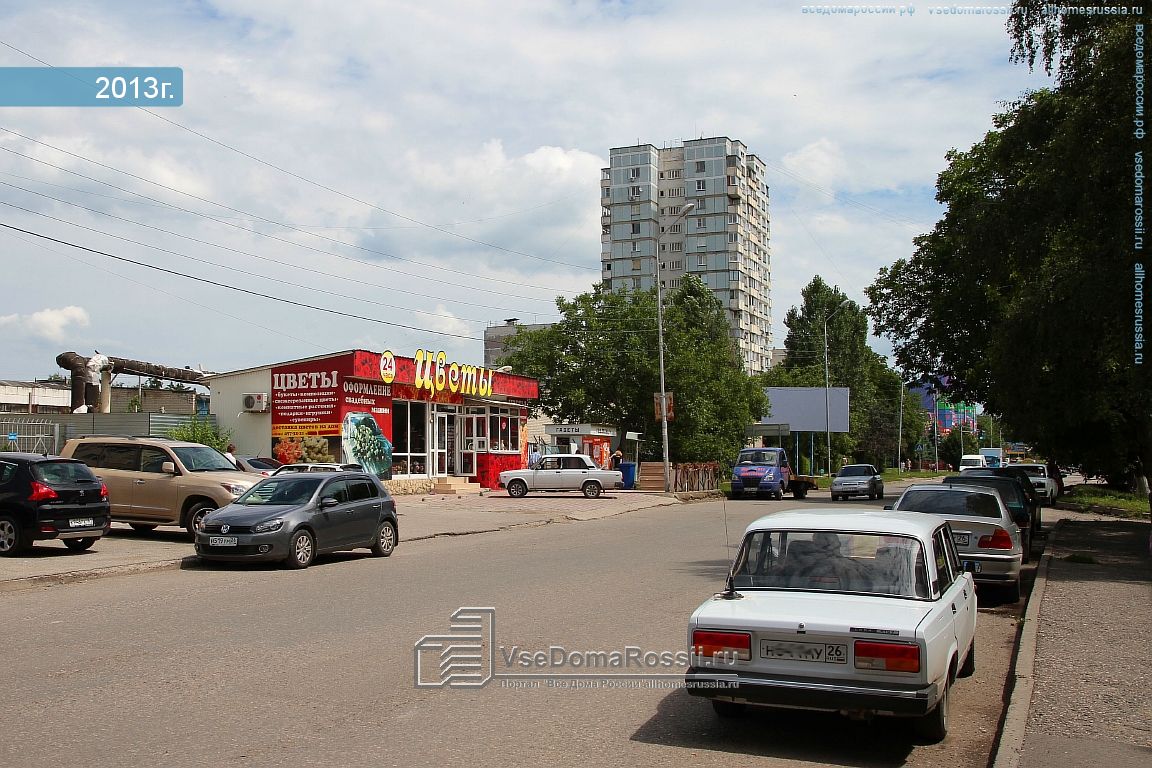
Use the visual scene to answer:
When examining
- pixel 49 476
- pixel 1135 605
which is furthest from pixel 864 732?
pixel 49 476

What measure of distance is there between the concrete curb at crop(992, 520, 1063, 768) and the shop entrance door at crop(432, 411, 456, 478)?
2824 centimetres

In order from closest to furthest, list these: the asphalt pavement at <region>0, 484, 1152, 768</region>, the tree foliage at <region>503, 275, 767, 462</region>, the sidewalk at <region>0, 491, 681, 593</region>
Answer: the asphalt pavement at <region>0, 484, 1152, 768</region> → the sidewalk at <region>0, 491, 681, 593</region> → the tree foliage at <region>503, 275, 767, 462</region>

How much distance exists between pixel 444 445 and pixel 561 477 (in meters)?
4.83

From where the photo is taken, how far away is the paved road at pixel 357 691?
5.94 meters

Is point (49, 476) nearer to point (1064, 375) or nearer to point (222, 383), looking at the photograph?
point (222, 383)

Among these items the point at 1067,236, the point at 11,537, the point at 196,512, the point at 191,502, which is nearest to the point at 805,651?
the point at 11,537

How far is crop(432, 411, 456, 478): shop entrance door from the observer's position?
37.7 metres

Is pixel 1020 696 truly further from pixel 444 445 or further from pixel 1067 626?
pixel 444 445

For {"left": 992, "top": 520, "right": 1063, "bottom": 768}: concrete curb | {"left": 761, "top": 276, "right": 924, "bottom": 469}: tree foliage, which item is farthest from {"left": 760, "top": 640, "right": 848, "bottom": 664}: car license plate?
{"left": 761, "top": 276, "right": 924, "bottom": 469}: tree foliage

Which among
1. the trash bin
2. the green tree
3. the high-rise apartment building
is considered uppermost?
the high-rise apartment building

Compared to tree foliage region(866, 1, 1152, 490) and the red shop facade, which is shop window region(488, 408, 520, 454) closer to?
the red shop facade

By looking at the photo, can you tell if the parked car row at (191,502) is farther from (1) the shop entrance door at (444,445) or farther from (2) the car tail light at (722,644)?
(1) the shop entrance door at (444,445)

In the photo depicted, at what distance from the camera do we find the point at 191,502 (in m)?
18.7

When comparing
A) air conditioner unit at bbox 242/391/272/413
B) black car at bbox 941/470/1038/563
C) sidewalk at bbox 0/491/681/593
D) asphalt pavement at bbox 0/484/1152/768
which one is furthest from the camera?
air conditioner unit at bbox 242/391/272/413
